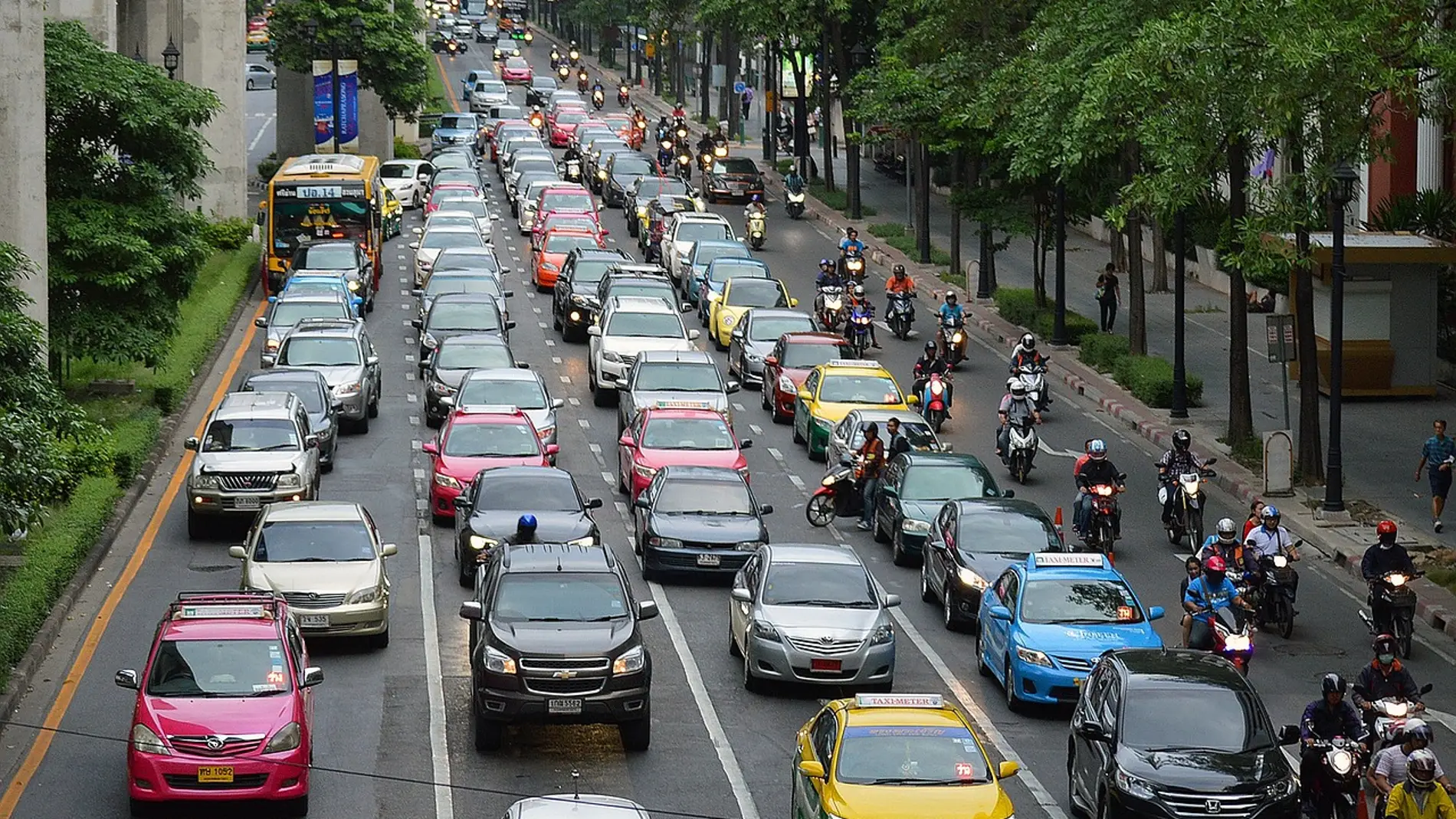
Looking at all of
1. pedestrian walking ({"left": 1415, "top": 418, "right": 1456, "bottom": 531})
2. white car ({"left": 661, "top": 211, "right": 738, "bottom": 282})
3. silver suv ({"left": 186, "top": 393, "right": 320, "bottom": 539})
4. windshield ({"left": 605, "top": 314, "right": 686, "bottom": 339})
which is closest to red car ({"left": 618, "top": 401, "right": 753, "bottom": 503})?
silver suv ({"left": 186, "top": 393, "right": 320, "bottom": 539})

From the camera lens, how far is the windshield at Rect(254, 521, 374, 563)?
24922mm

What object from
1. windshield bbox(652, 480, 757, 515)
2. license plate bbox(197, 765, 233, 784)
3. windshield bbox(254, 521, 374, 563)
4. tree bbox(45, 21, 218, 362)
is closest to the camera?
license plate bbox(197, 765, 233, 784)

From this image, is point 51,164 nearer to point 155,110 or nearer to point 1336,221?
point 155,110

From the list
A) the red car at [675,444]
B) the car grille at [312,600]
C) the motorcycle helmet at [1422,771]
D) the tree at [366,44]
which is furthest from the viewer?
the tree at [366,44]

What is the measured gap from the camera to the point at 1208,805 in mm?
17500

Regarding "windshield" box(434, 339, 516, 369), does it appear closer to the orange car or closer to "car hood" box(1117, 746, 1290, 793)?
the orange car

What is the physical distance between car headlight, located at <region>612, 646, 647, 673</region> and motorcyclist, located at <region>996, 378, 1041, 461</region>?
1495 cm

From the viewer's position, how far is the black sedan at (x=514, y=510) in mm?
27172

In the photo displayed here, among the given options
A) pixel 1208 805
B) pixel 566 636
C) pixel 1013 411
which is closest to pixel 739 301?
pixel 1013 411

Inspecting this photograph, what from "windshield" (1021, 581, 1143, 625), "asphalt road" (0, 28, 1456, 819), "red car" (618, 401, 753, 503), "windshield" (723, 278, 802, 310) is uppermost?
"windshield" (723, 278, 802, 310)

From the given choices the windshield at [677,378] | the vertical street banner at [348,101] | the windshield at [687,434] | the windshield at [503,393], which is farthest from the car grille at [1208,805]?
the vertical street banner at [348,101]

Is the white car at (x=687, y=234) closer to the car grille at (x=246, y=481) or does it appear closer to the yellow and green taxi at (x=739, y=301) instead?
the yellow and green taxi at (x=739, y=301)

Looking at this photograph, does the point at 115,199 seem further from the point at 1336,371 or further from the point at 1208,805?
the point at 1208,805

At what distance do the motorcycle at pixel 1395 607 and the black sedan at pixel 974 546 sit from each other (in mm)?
3704
